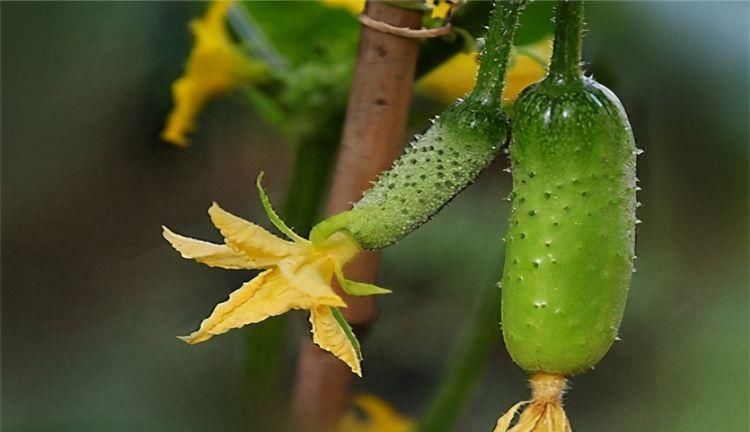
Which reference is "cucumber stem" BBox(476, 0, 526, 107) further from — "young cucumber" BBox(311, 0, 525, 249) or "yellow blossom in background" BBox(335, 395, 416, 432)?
"yellow blossom in background" BBox(335, 395, 416, 432)

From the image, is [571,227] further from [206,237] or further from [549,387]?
[206,237]

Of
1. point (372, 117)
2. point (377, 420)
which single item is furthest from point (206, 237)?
point (372, 117)

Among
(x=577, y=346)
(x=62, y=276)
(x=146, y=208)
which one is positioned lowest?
(x=577, y=346)

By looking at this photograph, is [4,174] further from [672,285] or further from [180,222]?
[672,285]

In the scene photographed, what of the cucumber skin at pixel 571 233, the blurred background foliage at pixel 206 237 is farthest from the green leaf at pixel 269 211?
the blurred background foliage at pixel 206 237

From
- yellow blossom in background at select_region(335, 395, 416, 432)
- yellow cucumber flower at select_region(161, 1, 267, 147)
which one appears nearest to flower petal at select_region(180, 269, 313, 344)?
yellow cucumber flower at select_region(161, 1, 267, 147)

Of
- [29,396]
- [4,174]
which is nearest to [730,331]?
[29,396]

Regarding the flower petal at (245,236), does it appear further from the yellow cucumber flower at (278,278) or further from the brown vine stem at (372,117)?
the brown vine stem at (372,117)
